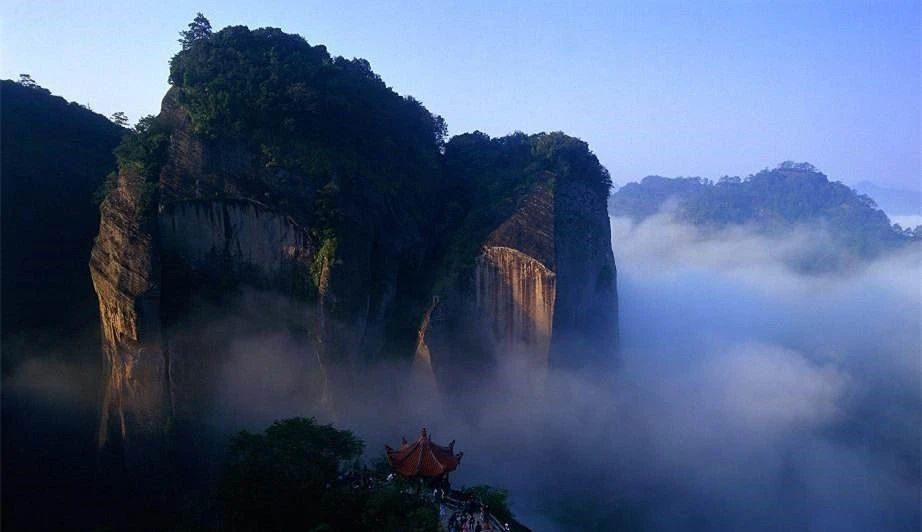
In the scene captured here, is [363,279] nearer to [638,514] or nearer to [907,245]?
[638,514]

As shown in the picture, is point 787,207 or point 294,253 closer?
point 294,253

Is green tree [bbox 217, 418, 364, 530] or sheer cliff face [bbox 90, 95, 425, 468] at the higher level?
sheer cliff face [bbox 90, 95, 425, 468]

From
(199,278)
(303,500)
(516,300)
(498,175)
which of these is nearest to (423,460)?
(303,500)

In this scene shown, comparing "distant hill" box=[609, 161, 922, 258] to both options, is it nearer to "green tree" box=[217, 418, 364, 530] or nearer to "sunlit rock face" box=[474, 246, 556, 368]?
"sunlit rock face" box=[474, 246, 556, 368]

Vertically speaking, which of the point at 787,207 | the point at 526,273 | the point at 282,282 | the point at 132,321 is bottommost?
the point at 132,321

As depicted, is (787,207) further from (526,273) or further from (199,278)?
(199,278)

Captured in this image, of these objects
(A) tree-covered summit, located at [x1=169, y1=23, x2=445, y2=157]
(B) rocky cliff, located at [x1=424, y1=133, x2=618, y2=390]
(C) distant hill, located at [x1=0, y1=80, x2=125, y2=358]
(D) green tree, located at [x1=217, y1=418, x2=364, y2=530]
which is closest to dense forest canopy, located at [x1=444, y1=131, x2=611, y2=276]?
(B) rocky cliff, located at [x1=424, y1=133, x2=618, y2=390]
